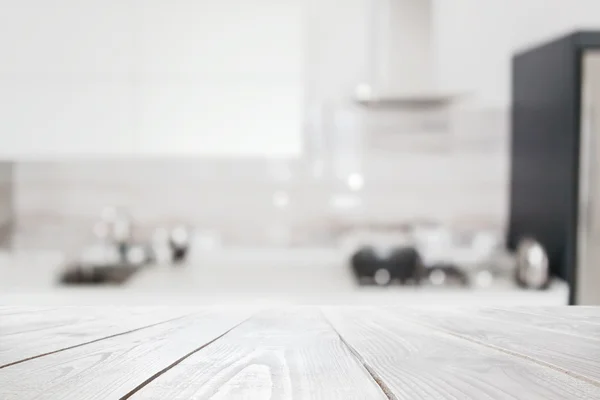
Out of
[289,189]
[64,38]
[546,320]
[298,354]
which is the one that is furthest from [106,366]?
[289,189]

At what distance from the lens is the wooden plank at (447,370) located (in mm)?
469

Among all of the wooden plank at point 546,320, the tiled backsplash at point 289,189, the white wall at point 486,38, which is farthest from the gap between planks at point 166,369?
the white wall at point 486,38

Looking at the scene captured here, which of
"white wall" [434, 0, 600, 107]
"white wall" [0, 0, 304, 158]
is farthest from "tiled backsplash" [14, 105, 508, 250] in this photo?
"white wall" [0, 0, 304, 158]

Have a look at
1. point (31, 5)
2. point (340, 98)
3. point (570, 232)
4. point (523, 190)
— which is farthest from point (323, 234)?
point (31, 5)

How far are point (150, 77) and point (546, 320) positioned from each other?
6.94ft

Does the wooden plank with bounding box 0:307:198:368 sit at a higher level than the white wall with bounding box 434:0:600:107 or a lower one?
lower

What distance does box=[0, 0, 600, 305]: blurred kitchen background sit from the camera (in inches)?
98.8

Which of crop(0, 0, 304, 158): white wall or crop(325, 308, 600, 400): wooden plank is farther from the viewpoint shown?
crop(0, 0, 304, 158): white wall

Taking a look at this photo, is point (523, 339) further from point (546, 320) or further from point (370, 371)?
point (370, 371)

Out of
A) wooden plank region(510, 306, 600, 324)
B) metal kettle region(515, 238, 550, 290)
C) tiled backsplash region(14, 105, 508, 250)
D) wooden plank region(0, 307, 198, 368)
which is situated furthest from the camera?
tiled backsplash region(14, 105, 508, 250)

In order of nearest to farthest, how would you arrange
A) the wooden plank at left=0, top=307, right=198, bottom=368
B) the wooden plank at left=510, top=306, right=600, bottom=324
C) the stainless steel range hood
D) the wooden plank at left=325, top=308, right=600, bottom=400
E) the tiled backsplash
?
the wooden plank at left=325, top=308, right=600, bottom=400 → the wooden plank at left=0, top=307, right=198, bottom=368 → the wooden plank at left=510, top=306, right=600, bottom=324 → the stainless steel range hood → the tiled backsplash

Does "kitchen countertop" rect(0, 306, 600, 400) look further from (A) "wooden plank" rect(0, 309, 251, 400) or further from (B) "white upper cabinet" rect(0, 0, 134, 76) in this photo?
(B) "white upper cabinet" rect(0, 0, 134, 76)

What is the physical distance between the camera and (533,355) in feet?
1.94

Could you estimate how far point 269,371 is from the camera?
1.74 ft
